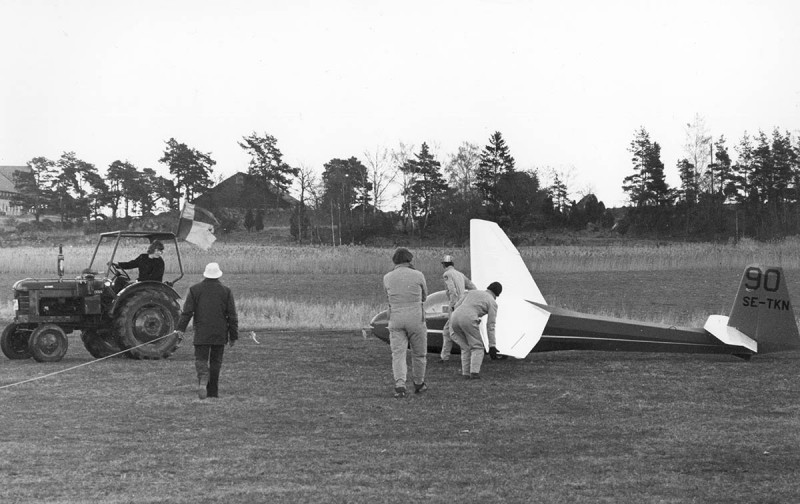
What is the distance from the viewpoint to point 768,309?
13422 millimetres

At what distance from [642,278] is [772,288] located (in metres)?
25.2

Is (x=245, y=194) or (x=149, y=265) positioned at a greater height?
(x=245, y=194)

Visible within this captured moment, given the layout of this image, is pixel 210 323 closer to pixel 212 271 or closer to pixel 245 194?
pixel 212 271

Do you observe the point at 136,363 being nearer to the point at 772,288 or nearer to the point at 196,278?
the point at 772,288

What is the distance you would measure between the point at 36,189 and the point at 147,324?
73534mm

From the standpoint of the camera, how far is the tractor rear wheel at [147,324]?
13.4 metres

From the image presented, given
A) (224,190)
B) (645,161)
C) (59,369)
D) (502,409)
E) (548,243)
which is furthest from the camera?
(224,190)

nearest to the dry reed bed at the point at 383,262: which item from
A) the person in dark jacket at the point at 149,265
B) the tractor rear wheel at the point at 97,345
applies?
the tractor rear wheel at the point at 97,345

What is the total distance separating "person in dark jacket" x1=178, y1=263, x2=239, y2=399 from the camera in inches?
396

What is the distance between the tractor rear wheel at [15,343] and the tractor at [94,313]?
0.02 metres

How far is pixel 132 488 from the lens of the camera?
20.5 feet

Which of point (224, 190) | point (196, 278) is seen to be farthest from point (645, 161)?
point (196, 278)

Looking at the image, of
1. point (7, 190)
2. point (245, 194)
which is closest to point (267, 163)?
point (245, 194)

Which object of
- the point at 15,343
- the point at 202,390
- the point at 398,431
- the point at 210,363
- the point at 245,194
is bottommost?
the point at 398,431
